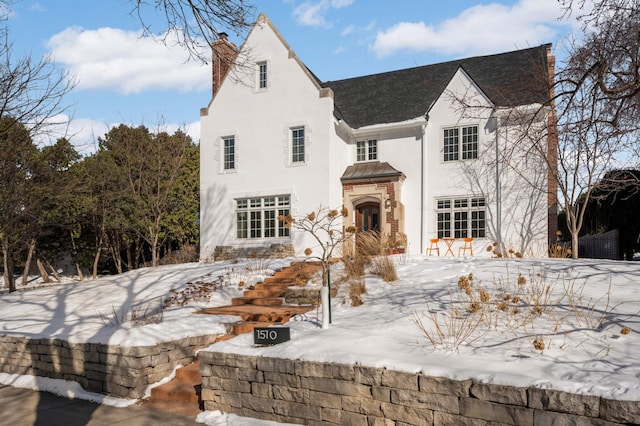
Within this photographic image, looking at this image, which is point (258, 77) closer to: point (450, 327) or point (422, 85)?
point (422, 85)

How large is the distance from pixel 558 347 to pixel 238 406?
3.61m

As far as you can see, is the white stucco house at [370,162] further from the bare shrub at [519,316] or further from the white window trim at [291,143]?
the bare shrub at [519,316]

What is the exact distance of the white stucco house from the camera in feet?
53.8

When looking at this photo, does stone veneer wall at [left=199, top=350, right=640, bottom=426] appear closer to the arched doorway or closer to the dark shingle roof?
the arched doorway

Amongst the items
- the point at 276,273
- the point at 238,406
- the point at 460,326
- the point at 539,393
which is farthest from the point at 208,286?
the point at 539,393

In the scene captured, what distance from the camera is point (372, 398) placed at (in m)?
4.83

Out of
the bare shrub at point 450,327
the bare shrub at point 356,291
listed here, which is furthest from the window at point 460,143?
the bare shrub at point 450,327

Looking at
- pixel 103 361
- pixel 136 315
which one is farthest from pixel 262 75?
pixel 103 361

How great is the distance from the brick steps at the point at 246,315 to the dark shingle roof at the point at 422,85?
8596 millimetres

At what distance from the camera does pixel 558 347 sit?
5.03m

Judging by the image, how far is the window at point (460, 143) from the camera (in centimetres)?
1709

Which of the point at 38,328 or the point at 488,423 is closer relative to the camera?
the point at 488,423

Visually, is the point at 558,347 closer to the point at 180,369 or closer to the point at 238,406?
the point at 238,406

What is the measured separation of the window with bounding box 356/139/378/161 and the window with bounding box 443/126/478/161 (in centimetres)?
269
